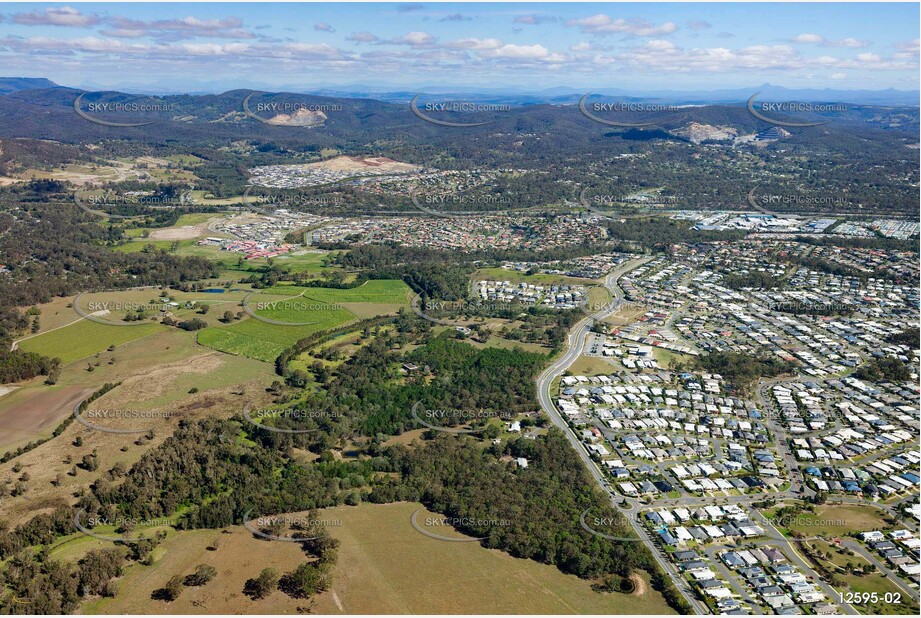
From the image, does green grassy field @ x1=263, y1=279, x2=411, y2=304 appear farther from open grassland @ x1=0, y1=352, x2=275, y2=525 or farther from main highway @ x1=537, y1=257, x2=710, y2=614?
main highway @ x1=537, y1=257, x2=710, y2=614

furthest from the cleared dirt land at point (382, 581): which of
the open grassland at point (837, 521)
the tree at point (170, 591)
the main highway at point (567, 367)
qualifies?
the open grassland at point (837, 521)

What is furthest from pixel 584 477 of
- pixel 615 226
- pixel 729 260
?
pixel 615 226

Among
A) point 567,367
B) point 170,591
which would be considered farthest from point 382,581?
point 567,367

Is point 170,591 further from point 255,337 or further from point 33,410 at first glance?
point 255,337

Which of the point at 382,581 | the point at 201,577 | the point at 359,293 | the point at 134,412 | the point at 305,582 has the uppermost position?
the point at 359,293

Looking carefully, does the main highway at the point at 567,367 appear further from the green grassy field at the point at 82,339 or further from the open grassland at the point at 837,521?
the green grassy field at the point at 82,339

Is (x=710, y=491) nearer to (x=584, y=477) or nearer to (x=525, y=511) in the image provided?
(x=584, y=477)
